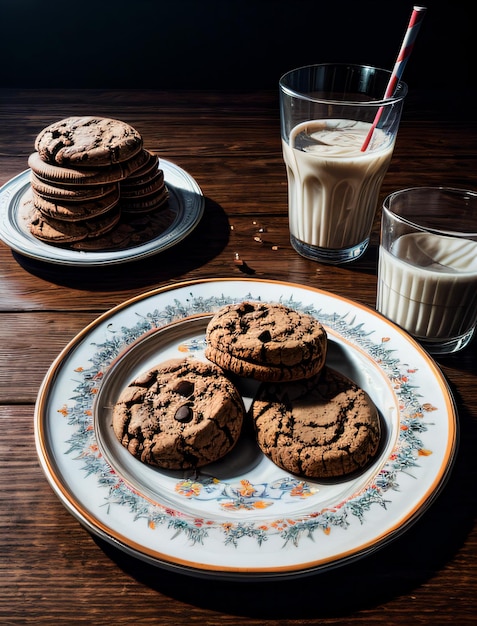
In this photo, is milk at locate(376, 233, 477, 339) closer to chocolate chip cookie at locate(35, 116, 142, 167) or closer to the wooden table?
the wooden table

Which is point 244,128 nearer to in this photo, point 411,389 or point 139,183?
point 139,183

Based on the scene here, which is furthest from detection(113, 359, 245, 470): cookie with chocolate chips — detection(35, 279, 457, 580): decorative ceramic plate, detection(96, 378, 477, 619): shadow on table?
detection(96, 378, 477, 619): shadow on table

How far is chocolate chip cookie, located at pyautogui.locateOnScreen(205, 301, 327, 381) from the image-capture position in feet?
2.52

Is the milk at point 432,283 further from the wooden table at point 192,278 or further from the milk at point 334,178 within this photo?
the milk at point 334,178

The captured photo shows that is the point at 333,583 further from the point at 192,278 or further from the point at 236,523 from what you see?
the point at 192,278

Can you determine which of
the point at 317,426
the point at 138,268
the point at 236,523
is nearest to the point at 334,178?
the point at 138,268

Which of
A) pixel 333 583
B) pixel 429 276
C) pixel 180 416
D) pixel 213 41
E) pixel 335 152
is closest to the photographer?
pixel 333 583

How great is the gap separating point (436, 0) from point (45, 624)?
2.50 metres

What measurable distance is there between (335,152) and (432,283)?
1.01 feet

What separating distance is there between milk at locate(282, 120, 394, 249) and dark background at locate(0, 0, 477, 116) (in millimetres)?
1454

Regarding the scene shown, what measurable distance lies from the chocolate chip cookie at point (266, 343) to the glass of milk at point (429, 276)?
0.18m

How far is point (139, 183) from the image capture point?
1182 mm

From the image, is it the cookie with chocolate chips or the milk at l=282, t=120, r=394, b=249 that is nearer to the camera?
the cookie with chocolate chips

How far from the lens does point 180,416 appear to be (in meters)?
0.73
